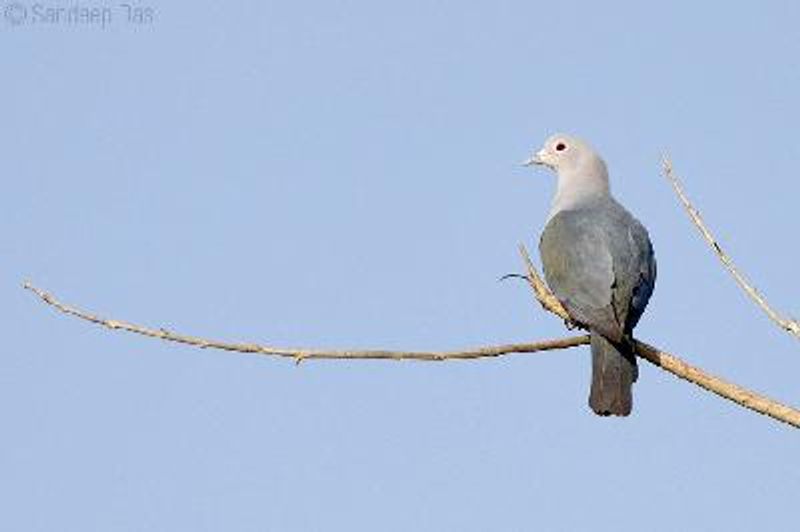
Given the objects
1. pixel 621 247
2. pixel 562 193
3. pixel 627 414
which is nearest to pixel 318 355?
pixel 627 414

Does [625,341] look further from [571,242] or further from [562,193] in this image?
[562,193]

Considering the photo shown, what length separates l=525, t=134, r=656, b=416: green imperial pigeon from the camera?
21.5ft

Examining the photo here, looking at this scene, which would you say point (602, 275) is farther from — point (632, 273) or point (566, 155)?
point (566, 155)

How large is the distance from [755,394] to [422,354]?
978 mm

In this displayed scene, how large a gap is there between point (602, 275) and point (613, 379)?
77 centimetres

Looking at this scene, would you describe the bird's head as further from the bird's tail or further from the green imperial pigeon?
the bird's tail

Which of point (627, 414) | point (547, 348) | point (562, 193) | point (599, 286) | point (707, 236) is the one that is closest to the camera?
point (707, 236)

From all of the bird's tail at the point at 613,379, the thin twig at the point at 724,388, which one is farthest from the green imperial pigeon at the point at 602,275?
the thin twig at the point at 724,388

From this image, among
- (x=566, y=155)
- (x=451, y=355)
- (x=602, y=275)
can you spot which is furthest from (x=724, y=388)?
(x=566, y=155)

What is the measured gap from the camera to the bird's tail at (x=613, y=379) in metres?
6.49

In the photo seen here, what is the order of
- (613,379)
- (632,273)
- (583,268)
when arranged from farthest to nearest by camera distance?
(583,268) → (632,273) → (613,379)

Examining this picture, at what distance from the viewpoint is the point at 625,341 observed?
21.7ft

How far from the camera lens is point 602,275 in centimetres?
712

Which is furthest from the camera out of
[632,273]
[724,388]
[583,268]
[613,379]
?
[583,268]
